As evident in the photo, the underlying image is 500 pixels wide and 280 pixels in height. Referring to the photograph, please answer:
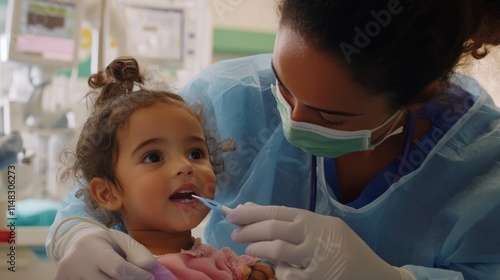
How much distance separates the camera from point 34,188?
3334mm

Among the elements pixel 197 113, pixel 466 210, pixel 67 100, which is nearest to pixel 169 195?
pixel 197 113

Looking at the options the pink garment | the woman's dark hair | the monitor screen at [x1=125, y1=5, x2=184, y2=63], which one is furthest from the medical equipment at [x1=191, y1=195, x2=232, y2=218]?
the monitor screen at [x1=125, y1=5, x2=184, y2=63]

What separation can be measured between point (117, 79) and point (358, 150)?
0.70 metres

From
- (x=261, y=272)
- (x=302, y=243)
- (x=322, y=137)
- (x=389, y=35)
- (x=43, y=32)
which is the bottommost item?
(x=261, y=272)

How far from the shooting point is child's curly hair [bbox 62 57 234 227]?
1.46m

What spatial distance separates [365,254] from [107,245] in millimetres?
568

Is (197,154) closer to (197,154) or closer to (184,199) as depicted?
(197,154)

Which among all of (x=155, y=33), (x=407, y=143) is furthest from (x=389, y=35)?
(x=155, y=33)

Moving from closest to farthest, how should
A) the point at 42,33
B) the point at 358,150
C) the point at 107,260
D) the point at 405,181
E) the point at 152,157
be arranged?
1. the point at 107,260
2. the point at 152,157
3. the point at 358,150
4. the point at 405,181
5. the point at 42,33

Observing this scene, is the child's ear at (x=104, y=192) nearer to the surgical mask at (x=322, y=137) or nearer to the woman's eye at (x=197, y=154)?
the woman's eye at (x=197, y=154)

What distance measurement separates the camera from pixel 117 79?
5.41 feet

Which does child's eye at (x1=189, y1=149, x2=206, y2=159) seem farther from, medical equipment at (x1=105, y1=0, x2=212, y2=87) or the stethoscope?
medical equipment at (x1=105, y1=0, x2=212, y2=87)

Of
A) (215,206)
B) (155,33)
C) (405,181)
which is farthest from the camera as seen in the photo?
(155,33)

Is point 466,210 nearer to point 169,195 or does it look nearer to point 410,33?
point 410,33
